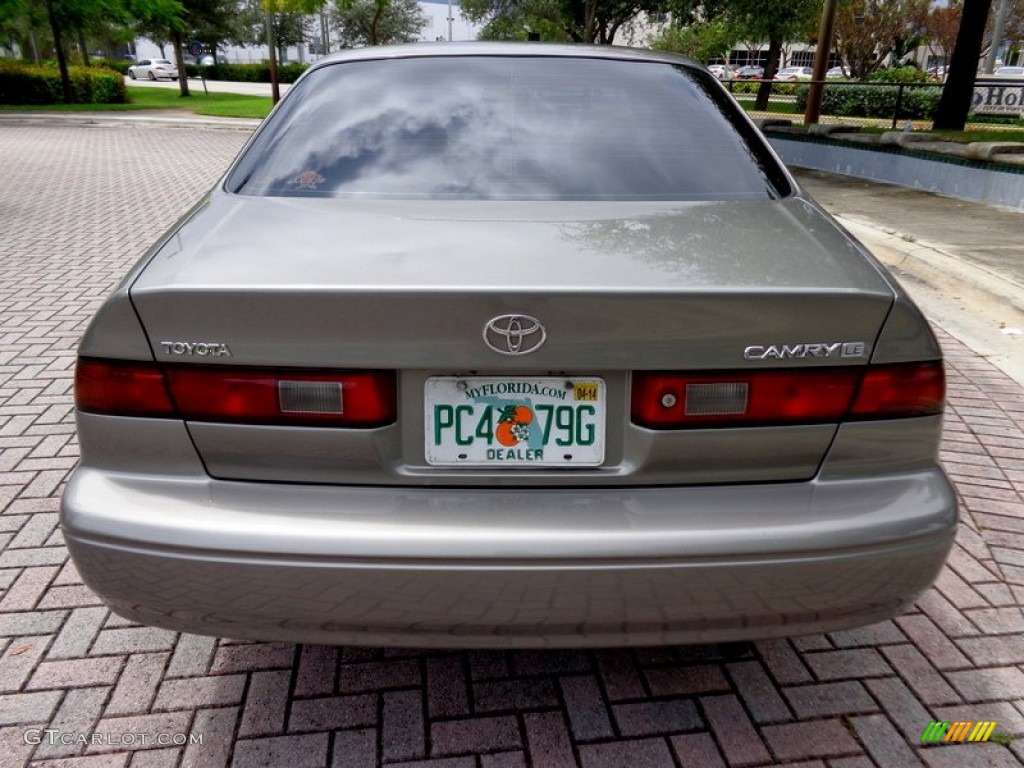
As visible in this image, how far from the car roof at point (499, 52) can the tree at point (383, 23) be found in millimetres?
54869

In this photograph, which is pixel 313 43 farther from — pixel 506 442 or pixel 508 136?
pixel 506 442

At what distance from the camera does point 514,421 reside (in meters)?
1.75

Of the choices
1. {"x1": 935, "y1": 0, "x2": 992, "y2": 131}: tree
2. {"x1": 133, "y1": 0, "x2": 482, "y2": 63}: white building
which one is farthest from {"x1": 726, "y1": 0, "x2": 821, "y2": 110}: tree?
{"x1": 133, "y1": 0, "x2": 482, "y2": 63}: white building

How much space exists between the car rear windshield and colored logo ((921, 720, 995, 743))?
1464mm

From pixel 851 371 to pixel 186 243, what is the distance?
4.94 ft

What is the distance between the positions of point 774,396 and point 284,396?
101cm

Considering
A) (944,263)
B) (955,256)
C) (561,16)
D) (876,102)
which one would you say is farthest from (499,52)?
(561,16)

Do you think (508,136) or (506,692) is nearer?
(506,692)

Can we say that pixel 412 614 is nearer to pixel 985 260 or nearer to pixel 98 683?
pixel 98 683

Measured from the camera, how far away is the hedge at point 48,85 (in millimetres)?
28594

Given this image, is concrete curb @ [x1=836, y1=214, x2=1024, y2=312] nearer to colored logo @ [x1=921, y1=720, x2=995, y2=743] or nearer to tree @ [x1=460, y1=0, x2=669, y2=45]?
colored logo @ [x1=921, y1=720, x2=995, y2=743]

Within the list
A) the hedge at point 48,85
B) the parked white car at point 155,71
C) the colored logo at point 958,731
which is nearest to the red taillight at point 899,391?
the colored logo at point 958,731

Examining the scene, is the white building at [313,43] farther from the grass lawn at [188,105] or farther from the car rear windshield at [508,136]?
the car rear windshield at [508,136]

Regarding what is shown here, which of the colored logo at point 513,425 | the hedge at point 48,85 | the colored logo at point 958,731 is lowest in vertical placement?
the hedge at point 48,85
